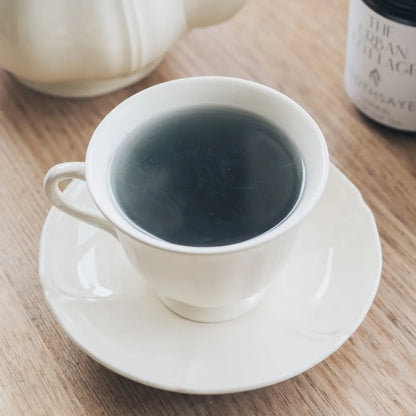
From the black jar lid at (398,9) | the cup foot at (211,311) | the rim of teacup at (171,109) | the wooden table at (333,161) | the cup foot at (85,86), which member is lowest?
the wooden table at (333,161)

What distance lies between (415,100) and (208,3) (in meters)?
0.22

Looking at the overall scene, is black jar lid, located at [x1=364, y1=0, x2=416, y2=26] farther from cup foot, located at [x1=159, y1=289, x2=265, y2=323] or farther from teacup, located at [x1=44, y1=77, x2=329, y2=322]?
cup foot, located at [x1=159, y1=289, x2=265, y2=323]

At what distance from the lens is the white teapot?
0.75 meters

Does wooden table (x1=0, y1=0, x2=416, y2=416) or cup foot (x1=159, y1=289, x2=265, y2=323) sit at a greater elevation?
cup foot (x1=159, y1=289, x2=265, y2=323)

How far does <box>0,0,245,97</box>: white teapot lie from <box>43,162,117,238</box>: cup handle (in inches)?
7.4

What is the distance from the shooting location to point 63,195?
64 cm

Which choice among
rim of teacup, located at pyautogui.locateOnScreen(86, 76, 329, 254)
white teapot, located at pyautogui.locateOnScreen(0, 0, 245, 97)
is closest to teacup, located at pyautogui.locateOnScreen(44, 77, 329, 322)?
rim of teacup, located at pyautogui.locateOnScreen(86, 76, 329, 254)

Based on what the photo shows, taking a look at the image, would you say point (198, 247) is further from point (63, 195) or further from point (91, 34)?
point (91, 34)

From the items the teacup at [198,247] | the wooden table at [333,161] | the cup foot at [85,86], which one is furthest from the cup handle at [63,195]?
the cup foot at [85,86]

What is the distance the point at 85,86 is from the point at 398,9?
323mm

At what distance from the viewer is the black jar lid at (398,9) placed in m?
0.72

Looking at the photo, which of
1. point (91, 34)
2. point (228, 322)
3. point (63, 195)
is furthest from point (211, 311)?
point (91, 34)

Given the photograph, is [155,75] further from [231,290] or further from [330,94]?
Result: [231,290]

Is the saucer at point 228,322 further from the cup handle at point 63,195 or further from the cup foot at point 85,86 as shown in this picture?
the cup foot at point 85,86
